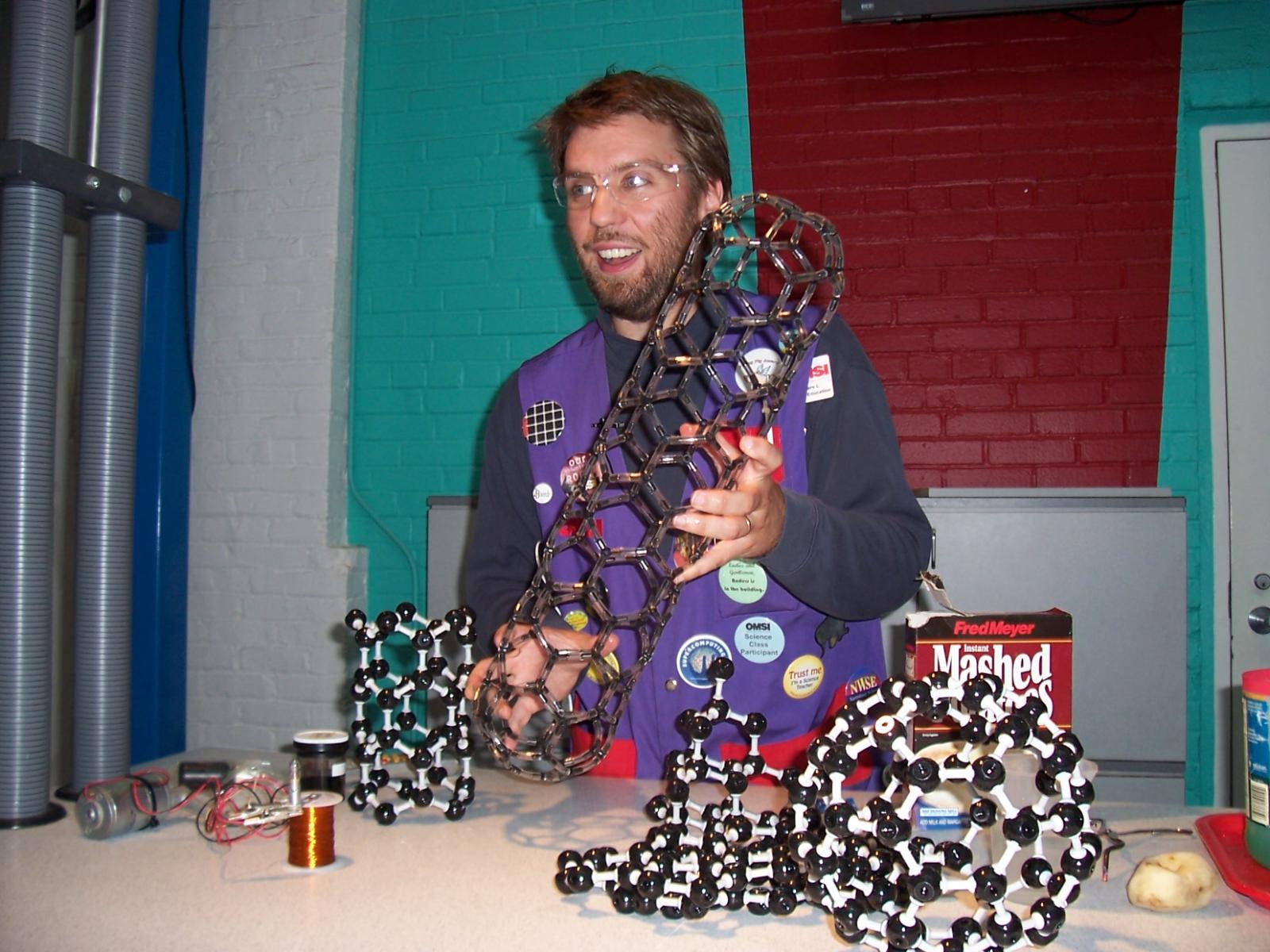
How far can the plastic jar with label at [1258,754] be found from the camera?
2.91ft

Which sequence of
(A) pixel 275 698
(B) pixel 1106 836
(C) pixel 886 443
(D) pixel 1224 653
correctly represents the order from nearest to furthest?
(B) pixel 1106 836 → (C) pixel 886 443 → (D) pixel 1224 653 → (A) pixel 275 698

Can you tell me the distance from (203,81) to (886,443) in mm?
2755

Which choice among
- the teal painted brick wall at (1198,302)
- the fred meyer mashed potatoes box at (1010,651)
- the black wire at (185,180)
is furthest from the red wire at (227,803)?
the teal painted brick wall at (1198,302)

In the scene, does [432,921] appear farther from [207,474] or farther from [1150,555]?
[207,474]

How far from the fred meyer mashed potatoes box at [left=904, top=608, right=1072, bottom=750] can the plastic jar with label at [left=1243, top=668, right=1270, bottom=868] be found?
0.16m

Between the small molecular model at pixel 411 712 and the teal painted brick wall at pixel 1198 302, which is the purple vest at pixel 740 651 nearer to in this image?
the small molecular model at pixel 411 712

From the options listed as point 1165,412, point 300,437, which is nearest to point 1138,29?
point 1165,412

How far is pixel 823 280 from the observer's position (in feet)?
2.90

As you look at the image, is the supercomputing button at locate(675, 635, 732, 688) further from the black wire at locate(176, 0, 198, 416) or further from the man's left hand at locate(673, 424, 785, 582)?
the black wire at locate(176, 0, 198, 416)

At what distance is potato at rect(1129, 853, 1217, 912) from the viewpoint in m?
0.87

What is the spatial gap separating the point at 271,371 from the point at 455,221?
76 centimetres

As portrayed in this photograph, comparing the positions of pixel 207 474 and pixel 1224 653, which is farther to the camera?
pixel 207 474

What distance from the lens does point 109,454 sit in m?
1.46

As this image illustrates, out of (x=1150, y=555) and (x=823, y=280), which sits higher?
(x=823, y=280)
